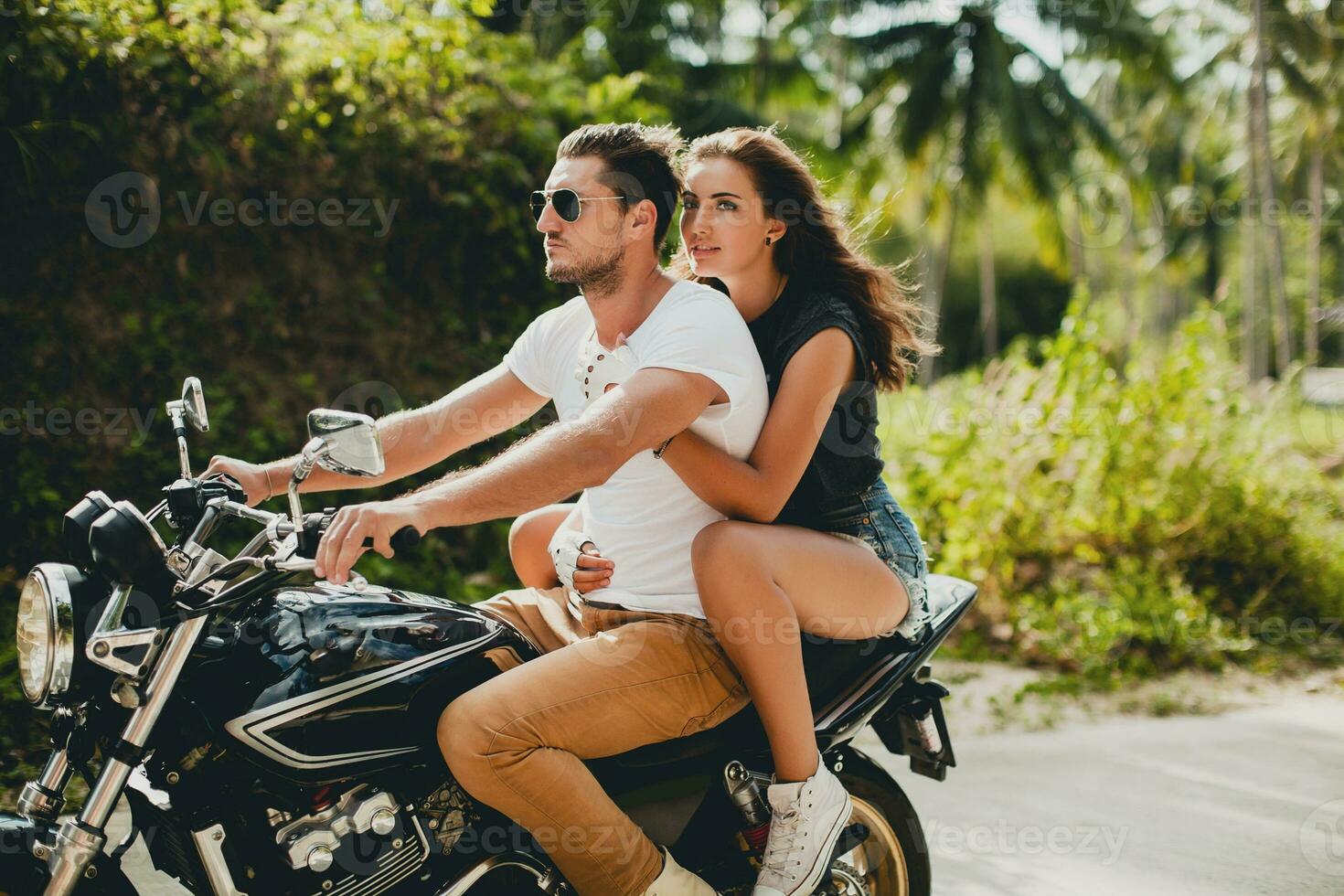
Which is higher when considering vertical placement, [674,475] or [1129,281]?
[674,475]

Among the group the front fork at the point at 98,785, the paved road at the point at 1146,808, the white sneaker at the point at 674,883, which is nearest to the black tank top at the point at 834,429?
the white sneaker at the point at 674,883

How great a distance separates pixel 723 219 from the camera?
2830 millimetres

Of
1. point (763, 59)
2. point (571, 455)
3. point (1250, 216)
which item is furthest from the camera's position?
point (1250, 216)

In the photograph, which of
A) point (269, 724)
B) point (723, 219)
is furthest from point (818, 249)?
point (269, 724)

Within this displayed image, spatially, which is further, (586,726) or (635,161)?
(635,161)

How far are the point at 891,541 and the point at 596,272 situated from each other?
3.12 feet

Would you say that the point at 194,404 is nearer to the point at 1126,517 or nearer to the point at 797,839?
the point at 797,839

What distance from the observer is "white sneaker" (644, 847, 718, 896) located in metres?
2.19

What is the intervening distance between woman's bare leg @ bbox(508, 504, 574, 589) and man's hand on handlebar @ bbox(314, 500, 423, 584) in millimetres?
896

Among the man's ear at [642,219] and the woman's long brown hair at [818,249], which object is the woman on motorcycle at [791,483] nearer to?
the woman's long brown hair at [818,249]

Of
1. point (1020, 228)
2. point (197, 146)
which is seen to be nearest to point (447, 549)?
point (197, 146)

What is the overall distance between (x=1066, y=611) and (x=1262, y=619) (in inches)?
46.6

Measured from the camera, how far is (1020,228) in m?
40.8

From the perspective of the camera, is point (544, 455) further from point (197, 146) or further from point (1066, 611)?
point (1066, 611)
